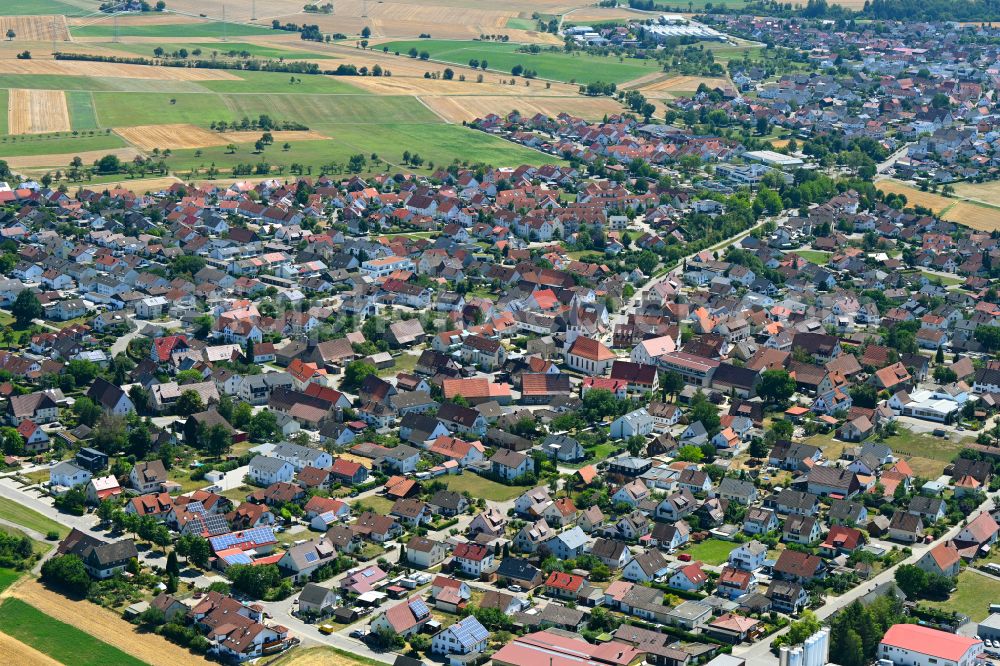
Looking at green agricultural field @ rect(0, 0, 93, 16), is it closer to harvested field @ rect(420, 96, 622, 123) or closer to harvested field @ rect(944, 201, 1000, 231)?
harvested field @ rect(420, 96, 622, 123)

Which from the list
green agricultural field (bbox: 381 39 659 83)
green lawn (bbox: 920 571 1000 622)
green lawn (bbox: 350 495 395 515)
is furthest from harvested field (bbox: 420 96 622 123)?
green lawn (bbox: 920 571 1000 622)

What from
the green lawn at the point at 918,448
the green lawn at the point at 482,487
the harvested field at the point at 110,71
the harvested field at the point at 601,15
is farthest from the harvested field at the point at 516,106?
the green lawn at the point at 482,487

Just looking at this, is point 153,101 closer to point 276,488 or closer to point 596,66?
point 596,66

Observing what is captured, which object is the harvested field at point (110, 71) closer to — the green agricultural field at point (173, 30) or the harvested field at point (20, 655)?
the green agricultural field at point (173, 30)

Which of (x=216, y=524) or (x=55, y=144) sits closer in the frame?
(x=216, y=524)

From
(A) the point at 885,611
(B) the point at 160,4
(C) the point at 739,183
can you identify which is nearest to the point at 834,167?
(C) the point at 739,183

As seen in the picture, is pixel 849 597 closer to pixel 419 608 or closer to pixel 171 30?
pixel 419 608

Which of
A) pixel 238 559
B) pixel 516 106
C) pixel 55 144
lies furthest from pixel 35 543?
pixel 516 106
